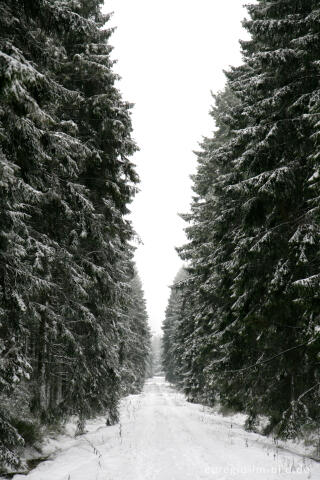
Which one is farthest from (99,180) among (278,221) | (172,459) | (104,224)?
(172,459)

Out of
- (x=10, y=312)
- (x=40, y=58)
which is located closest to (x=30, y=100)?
(x=40, y=58)

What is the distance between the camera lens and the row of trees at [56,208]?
20.4 feet

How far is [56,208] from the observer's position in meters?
9.84

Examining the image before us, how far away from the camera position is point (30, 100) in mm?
5203

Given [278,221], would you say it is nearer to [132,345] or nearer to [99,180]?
[99,180]

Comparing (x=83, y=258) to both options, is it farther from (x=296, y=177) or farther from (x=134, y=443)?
(x=296, y=177)

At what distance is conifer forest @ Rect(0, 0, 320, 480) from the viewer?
6.70 meters

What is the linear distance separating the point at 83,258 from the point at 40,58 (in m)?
5.94

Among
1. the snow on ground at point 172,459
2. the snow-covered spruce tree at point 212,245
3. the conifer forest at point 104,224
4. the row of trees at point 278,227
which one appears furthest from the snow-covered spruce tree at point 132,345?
the row of trees at point 278,227

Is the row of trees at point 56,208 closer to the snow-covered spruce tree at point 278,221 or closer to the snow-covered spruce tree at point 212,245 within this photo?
the snow-covered spruce tree at point 212,245

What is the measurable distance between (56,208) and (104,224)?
216 centimetres

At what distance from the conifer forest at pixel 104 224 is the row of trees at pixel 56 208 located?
1.7 inches

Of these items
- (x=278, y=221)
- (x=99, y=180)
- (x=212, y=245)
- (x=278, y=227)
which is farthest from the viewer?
(x=212, y=245)

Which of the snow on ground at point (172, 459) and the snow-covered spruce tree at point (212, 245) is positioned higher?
the snow-covered spruce tree at point (212, 245)
